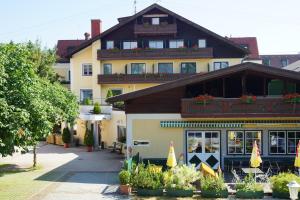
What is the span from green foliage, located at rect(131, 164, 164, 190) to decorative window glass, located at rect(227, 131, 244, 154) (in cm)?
709

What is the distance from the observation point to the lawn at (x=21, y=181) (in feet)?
64.6

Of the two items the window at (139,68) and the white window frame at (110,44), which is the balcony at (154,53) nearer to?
the white window frame at (110,44)

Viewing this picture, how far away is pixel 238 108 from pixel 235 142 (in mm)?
2267

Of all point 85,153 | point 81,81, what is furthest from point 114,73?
point 85,153

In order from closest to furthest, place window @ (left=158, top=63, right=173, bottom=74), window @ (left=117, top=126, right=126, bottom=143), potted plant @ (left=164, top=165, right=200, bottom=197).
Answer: potted plant @ (left=164, top=165, right=200, bottom=197) < window @ (left=117, top=126, right=126, bottom=143) < window @ (left=158, top=63, right=173, bottom=74)

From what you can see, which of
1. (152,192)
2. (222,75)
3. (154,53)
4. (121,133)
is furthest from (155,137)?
(154,53)

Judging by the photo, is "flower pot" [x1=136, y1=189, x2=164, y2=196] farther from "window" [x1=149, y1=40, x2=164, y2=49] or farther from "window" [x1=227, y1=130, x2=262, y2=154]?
"window" [x1=149, y1=40, x2=164, y2=49]

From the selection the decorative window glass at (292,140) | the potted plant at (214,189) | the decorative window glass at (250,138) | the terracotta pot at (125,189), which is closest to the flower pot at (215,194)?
the potted plant at (214,189)

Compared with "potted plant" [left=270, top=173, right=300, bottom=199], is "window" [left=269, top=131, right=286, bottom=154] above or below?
above

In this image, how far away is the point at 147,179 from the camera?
19859mm

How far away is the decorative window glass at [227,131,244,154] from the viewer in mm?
26016

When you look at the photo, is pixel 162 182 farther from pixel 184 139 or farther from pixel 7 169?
pixel 7 169

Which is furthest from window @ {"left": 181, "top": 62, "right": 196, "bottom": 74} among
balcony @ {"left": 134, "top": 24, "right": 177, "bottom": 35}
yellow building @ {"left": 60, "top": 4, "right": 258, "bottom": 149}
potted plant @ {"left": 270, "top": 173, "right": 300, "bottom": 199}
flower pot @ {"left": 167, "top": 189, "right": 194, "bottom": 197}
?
flower pot @ {"left": 167, "top": 189, "right": 194, "bottom": 197}

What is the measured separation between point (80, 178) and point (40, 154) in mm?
11234
